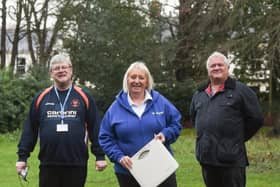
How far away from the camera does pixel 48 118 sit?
5734 millimetres

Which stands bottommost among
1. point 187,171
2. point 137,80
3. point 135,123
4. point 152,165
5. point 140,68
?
point 187,171

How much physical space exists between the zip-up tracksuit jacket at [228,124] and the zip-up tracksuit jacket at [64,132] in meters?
1.06

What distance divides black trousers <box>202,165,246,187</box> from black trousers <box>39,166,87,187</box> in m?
1.30

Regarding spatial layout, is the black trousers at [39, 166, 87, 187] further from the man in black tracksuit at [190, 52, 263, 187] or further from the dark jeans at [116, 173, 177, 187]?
the man in black tracksuit at [190, 52, 263, 187]

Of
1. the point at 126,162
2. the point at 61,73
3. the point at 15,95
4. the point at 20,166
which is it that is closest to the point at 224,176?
the point at 126,162

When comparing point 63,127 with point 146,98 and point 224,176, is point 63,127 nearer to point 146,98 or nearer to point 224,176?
point 146,98

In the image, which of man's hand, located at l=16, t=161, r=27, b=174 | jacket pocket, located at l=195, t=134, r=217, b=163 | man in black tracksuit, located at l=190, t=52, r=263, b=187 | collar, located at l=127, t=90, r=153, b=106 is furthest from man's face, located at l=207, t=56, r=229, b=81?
man's hand, located at l=16, t=161, r=27, b=174

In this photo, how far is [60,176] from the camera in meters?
5.77

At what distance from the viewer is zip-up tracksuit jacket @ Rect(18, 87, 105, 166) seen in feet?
18.7

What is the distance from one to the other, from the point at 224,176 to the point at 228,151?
0.98 ft

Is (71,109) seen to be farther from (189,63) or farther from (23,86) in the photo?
(189,63)

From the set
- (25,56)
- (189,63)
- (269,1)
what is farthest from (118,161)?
(25,56)

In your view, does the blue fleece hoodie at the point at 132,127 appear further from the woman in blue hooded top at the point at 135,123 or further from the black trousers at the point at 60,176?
the black trousers at the point at 60,176

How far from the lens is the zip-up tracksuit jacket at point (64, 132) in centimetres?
570
